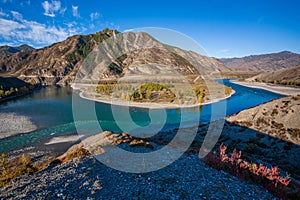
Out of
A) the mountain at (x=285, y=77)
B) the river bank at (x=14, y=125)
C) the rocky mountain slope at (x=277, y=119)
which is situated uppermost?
the mountain at (x=285, y=77)

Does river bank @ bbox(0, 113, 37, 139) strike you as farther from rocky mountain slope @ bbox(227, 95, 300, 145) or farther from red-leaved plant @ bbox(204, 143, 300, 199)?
rocky mountain slope @ bbox(227, 95, 300, 145)

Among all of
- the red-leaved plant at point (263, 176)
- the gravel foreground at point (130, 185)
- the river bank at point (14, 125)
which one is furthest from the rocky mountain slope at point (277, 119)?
the river bank at point (14, 125)

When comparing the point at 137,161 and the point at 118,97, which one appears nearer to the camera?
the point at 137,161

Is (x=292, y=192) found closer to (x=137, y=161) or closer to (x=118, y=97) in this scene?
(x=137, y=161)

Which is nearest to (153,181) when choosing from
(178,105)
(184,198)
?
(184,198)

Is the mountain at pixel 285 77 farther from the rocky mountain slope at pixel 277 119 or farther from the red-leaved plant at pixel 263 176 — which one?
the red-leaved plant at pixel 263 176

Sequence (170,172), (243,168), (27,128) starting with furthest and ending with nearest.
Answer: (27,128) → (243,168) → (170,172)
